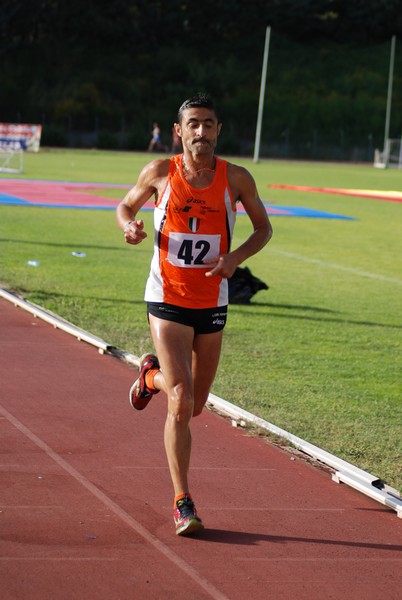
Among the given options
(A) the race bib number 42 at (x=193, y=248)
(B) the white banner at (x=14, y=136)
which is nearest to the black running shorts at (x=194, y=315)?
(A) the race bib number 42 at (x=193, y=248)

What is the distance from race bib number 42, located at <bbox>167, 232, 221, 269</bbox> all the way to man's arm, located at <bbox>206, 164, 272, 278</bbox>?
0.29ft

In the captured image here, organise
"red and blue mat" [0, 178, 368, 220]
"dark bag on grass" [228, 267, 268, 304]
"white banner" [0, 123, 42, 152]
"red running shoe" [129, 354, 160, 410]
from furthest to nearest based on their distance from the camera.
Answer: "white banner" [0, 123, 42, 152] < "red and blue mat" [0, 178, 368, 220] < "dark bag on grass" [228, 267, 268, 304] < "red running shoe" [129, 354, 160, 410]

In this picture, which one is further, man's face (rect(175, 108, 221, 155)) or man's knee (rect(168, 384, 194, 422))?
man's face (rect(175, 108, 221, 155))

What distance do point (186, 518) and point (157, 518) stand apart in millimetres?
A: 329

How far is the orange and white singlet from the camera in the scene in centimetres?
607

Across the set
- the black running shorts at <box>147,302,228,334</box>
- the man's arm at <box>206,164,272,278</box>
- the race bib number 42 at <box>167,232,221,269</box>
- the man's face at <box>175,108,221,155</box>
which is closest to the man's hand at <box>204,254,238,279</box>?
the man's arm at <box>206,164,272,278</box>

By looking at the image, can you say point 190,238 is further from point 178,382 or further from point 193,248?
point 178,382

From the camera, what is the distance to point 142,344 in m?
11.2

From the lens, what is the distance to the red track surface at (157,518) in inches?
200

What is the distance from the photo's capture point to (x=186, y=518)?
5.71m

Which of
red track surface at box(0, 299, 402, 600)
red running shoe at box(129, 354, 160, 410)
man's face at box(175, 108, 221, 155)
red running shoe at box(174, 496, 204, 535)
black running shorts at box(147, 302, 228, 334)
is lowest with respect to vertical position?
red track surface at box(0, 299, 402, 600)

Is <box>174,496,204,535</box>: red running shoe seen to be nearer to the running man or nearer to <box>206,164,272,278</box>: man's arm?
the running man

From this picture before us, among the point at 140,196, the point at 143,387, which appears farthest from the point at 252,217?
the point at 143,387

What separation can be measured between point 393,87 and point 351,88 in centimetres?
359
